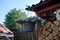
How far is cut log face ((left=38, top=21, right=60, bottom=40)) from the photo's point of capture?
7438 millimetres

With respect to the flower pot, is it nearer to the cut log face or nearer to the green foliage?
the cut log face

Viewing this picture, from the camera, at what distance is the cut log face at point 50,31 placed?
744 cm

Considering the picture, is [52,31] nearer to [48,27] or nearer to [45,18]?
[48,27]

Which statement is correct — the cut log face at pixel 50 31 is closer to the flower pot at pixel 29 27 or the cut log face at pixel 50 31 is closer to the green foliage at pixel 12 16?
the flower pot at pixel 29 27

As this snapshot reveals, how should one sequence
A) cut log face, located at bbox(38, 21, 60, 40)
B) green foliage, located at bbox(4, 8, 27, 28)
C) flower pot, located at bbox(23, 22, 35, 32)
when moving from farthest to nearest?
green foliage, located at bbox(4, 8, 27, 28)
flower pot, located at bbox(23, 22, 35, 32)
cut log face, located at bbox(38, 21, 60, 40)

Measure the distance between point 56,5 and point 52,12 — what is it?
859 mm

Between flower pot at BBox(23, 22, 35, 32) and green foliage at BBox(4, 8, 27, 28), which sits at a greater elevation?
green foliage at BBox(4, 8, 27, 28)

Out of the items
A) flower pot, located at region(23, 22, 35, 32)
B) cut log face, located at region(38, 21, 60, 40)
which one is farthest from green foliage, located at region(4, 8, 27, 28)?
cut log face, located at region(38, 21, 60, 40)

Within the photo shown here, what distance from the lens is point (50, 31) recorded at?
7.77m

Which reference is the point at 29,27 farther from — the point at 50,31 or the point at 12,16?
the point at 12,16

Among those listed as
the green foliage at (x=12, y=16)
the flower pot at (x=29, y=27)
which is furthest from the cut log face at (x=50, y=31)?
the green foliage at (x=12, y=16)

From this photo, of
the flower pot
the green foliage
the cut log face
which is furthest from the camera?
the green foliage

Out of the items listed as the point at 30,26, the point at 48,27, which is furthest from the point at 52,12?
the point at 30,26

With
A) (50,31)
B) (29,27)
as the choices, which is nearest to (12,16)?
(29,27)
